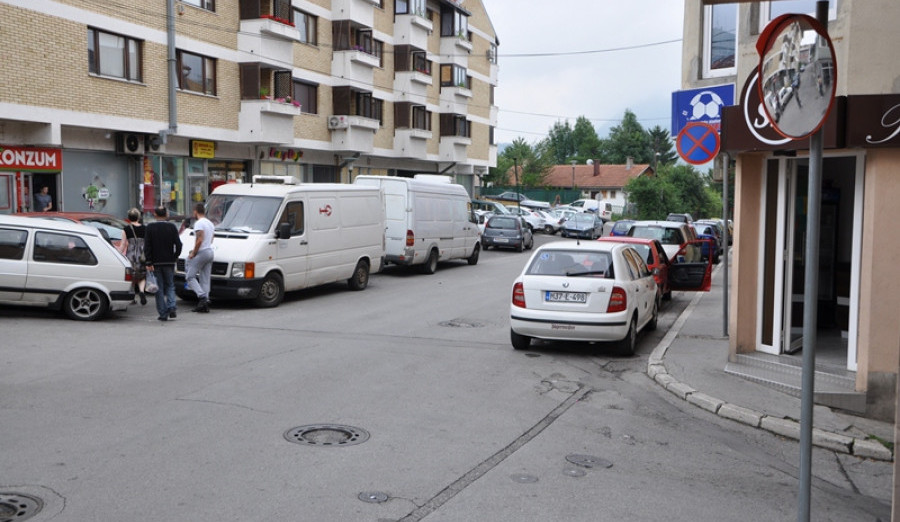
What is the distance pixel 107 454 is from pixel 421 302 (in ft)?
35.1

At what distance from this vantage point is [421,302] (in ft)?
54.1

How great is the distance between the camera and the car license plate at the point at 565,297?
35.2 ft

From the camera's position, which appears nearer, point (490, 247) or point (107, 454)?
point (107, 454)

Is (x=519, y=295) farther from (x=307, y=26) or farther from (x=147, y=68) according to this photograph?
(x=307, y=26)

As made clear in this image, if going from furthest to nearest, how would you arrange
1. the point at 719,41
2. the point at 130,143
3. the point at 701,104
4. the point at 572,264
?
the point at 130,143
the point at 719,41
the point at 572,264
the point at 701,104

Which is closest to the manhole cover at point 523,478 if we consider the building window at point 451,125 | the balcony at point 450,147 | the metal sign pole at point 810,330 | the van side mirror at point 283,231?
the metal sign pole at point 810,330

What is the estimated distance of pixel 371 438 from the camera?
6.74m

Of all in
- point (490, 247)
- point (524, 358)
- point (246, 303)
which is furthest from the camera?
point (490, 247)

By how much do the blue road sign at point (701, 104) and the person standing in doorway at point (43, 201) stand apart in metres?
16.5

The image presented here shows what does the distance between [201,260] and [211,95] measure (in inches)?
565

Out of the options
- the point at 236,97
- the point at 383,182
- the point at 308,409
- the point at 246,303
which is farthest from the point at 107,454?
the point at 236,97

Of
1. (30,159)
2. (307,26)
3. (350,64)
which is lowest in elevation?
(30,159)

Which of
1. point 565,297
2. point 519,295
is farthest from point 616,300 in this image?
point 519,295

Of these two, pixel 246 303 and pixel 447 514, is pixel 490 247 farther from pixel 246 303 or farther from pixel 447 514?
pixel 447 514
